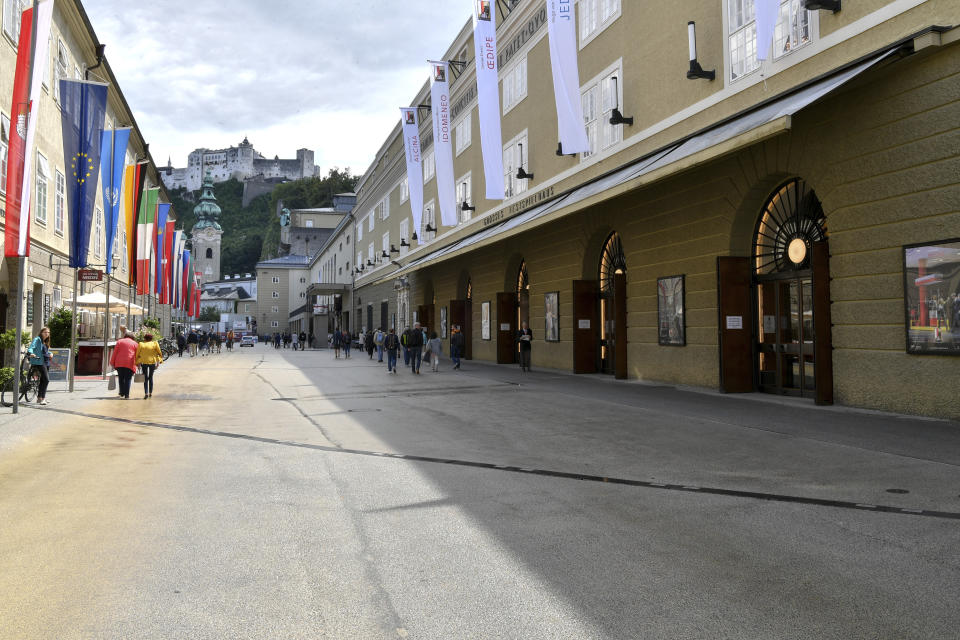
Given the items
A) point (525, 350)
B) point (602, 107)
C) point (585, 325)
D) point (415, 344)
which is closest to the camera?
point (602, 107)

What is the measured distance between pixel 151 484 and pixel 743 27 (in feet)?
40.7

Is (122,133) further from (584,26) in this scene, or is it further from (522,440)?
(522,440)

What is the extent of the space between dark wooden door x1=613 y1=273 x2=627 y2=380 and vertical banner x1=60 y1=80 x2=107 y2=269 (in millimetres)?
12999

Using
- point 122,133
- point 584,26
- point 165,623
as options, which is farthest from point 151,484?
point 584,26

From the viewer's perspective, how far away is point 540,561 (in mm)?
4500

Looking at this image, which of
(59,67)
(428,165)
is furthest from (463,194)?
(59,67)

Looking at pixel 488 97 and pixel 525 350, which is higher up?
pixel 488 97

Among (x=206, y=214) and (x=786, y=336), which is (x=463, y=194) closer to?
(x=786, y=336)

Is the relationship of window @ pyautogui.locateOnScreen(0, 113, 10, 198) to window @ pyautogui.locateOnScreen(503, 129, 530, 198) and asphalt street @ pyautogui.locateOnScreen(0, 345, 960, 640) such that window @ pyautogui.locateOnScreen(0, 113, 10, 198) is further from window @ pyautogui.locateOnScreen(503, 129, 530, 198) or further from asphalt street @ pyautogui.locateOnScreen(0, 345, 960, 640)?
window @ pyautogui.locateOnScreen(503, 129, 530, 198)

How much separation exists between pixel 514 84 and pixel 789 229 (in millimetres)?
13535

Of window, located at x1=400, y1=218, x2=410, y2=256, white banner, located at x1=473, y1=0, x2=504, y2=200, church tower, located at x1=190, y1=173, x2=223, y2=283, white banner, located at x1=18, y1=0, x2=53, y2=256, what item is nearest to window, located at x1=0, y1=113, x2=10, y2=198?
white banner, located at x1=18, y1=0, x2=53, y2=256

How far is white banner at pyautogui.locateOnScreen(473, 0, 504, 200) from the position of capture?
21008 mm

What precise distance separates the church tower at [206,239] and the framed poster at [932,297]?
130m

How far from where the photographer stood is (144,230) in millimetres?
25797
